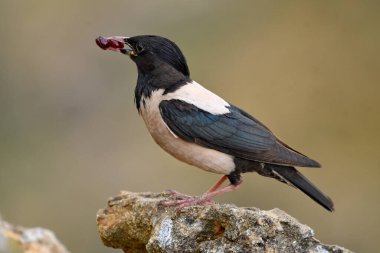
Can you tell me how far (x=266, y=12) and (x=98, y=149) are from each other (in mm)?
5034

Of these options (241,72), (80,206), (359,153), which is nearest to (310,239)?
(80,206)

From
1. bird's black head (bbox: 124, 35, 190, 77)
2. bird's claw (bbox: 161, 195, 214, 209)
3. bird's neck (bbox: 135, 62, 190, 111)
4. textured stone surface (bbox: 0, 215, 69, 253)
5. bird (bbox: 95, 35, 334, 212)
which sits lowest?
textured stone surface (bbox: 0, 215, 69, 253)

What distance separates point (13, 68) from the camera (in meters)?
17.3

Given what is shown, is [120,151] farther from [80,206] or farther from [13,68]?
[13,68]

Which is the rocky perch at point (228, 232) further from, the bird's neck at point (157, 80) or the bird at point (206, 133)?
the bird's neck at point (157, 80)

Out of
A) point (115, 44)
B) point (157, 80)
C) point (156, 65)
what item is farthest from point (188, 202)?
point (115, 44)

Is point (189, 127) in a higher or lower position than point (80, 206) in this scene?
higher

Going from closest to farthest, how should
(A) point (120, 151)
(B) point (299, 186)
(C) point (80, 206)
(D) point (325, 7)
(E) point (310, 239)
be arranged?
(E) point (310, 239) → (B) point (299, 186) → (C) point (80, 206) → (A) point (120, 151) → (D) point (325, 7)

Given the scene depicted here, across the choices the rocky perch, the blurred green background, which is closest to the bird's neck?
the rocky perch

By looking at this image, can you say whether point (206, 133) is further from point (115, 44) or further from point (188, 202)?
point (115, 44)

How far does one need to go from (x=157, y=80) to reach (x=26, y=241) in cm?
177

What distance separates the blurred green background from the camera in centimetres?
1434

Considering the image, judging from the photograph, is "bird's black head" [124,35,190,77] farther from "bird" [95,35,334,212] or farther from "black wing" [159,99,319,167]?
"black wing" [159,99,319,167]

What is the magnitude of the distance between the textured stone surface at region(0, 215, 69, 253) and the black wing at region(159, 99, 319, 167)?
1592 millimetres
